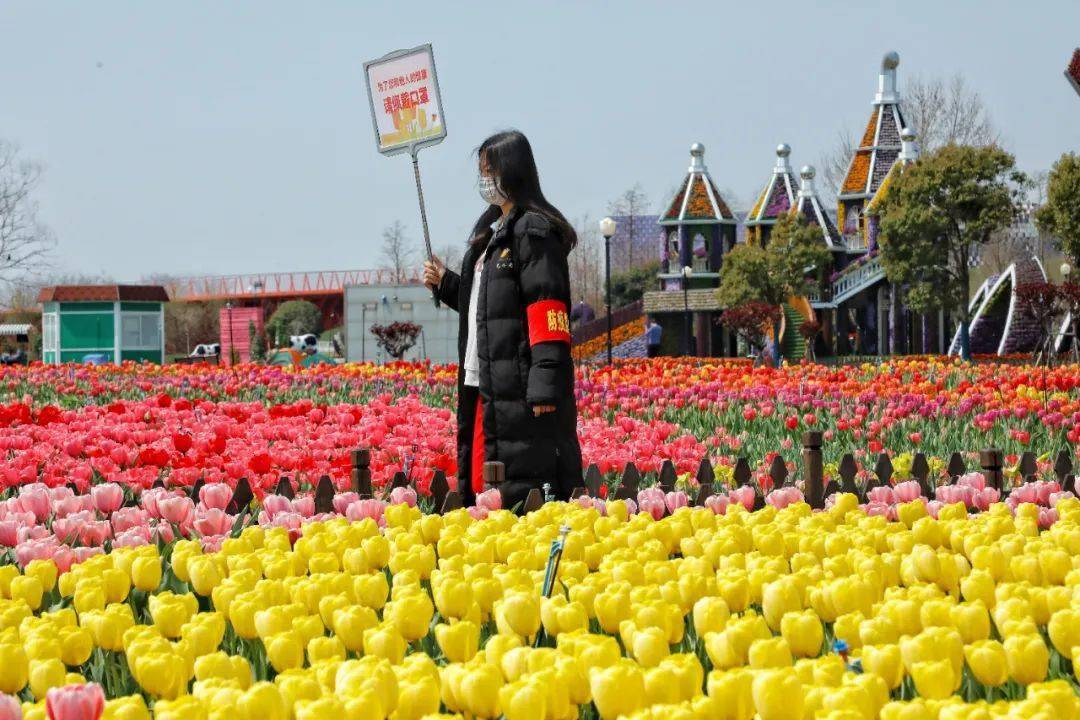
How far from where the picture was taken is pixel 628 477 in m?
5.11

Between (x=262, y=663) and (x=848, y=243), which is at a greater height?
(x=848, y=243)

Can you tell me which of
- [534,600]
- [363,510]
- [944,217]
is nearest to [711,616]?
[534,600]

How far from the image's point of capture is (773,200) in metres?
48.2

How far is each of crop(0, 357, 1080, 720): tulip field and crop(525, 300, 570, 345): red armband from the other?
1.85ft

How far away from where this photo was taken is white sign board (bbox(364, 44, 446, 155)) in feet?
21.2

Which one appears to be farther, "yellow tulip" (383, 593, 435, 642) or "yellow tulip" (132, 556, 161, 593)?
"yellow tulip" (132, 556, 161, 593)

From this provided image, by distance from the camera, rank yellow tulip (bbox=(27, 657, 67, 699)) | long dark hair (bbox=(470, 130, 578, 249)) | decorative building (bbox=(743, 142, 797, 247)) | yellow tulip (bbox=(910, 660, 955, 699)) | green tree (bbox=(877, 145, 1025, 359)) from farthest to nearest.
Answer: decorative building (bbox=(743, 142, 797, 247)), green tree (bbox=(877, 145, 1025, 359)), long dark hair (bbox=(470, 130, 578, 249)), yellow tulip (bbox=(27, 657, 67, 699)), yellow tulip (bbox=(910, 660, 955, 699))

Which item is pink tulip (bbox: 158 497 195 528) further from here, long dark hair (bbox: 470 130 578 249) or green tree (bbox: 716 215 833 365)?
green tree (bbox: 716 215 833 365)

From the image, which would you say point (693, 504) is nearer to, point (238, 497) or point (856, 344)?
point (238, 497)

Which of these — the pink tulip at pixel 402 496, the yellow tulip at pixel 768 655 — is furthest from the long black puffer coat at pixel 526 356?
the yellow tulip at pixel 768 655

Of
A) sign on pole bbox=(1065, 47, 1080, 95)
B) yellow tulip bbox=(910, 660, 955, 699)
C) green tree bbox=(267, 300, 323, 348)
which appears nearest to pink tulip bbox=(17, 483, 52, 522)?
yellow tulip bbox=(910, 660, 955, 699)

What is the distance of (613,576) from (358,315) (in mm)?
26713

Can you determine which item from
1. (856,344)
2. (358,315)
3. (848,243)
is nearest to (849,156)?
(848,243)

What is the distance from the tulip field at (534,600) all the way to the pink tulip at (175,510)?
0.03 ft
